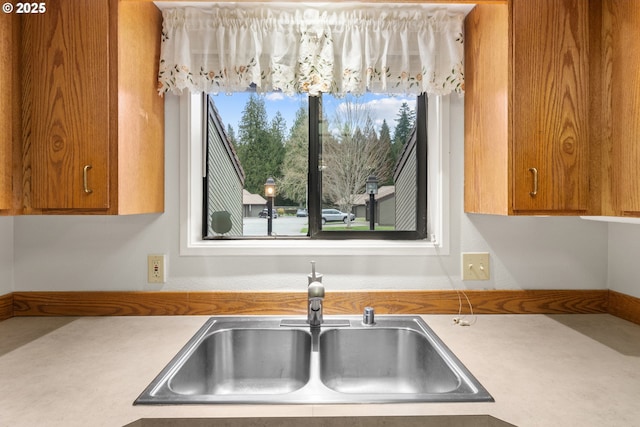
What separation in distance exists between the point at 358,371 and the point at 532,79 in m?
1.20

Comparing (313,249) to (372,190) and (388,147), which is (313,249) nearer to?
(372,190)

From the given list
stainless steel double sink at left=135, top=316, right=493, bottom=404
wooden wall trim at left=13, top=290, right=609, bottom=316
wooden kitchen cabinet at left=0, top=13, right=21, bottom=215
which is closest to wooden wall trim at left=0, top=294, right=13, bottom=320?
wooden wall trim at left=13, top=290, right=609, bottom=316

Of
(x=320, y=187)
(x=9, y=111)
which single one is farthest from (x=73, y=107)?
(x=320, y=187)

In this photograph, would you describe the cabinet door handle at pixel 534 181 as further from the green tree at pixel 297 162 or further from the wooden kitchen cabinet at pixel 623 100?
the green tree at pixel 297 162

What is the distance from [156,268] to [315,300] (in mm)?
697

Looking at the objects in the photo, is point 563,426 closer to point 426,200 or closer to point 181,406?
point 181,406

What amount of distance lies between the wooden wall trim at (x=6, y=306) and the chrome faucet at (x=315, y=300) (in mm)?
1218

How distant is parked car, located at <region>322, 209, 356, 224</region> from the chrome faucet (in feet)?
1.39

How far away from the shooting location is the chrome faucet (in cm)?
142

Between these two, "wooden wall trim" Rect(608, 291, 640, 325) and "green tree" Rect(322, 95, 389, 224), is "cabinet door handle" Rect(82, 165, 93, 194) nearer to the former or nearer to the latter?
"green tree" Rect(322, 95, 389, 224)

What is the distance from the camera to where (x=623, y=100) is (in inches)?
48.4

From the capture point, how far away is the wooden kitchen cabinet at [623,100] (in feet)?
3.89

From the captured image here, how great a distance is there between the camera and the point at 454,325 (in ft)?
4.82

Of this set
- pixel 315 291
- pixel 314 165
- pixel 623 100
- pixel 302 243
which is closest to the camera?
pixel 623 100
